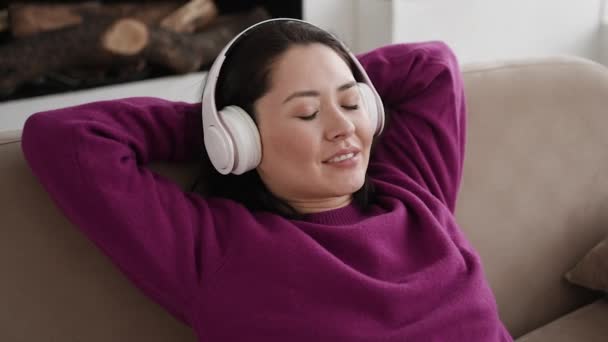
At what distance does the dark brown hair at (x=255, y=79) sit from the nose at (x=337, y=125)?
0.11 metres

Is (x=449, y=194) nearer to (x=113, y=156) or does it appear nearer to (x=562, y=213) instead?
(x=562, y=213)

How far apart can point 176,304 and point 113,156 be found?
0.76 ft

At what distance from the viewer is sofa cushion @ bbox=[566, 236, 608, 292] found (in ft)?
4.55

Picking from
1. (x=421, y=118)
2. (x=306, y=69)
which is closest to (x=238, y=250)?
(x=306, y=69)

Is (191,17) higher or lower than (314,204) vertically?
lower

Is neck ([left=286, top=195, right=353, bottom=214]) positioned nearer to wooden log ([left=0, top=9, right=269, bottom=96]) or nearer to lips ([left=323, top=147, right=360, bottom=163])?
lips ([left=323, top=147, right=360, bottom=163])

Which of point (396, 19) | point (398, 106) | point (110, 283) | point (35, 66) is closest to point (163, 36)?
point (35, 66)

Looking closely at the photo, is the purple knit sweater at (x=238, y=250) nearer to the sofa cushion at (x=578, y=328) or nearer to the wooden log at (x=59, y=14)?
the sofa cushion at (x=578, y=328)

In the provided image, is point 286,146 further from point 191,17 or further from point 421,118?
point 191,17

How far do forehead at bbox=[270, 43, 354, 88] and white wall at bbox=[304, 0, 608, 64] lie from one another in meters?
1.78

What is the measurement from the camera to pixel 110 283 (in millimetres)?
1050

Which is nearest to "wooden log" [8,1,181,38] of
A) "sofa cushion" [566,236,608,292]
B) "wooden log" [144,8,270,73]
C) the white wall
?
"wooden log" [144,8,270,73]

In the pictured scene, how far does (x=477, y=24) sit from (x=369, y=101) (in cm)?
205

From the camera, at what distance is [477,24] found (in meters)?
2.96
